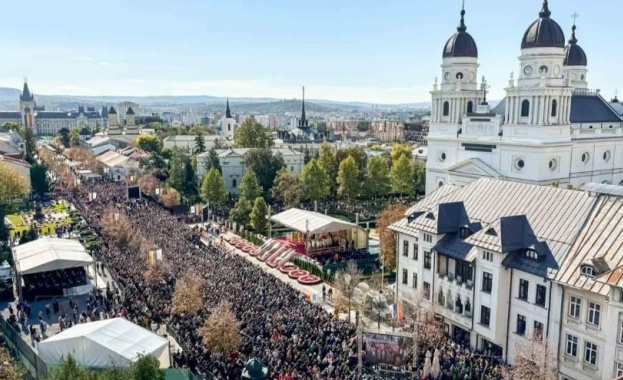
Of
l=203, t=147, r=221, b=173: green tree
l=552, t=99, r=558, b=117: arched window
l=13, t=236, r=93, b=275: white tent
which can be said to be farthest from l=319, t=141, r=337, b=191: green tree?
l=13, t=236, r=93, b=275: white tent

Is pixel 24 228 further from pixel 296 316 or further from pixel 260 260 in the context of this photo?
pixel 296 316

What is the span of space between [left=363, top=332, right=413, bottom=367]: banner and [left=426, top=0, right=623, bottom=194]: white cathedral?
35135mm

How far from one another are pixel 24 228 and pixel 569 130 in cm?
5725

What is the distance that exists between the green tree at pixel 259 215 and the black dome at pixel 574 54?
156 feet

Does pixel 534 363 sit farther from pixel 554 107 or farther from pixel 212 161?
pixel 212 161

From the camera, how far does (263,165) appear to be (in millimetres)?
78125

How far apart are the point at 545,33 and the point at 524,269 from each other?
3646cm

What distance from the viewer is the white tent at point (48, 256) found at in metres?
36.4

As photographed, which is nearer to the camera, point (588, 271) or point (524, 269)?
point (588, 271)

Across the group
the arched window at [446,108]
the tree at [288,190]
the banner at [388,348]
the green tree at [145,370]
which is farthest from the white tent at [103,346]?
the arched window at [446,108]

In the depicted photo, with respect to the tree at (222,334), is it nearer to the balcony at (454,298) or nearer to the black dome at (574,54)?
the balcony at (454,298)

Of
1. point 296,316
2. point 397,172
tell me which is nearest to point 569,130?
point 397,172

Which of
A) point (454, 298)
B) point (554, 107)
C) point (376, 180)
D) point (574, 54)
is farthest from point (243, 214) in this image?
point (574, 54)

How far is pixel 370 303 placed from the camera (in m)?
35.1
